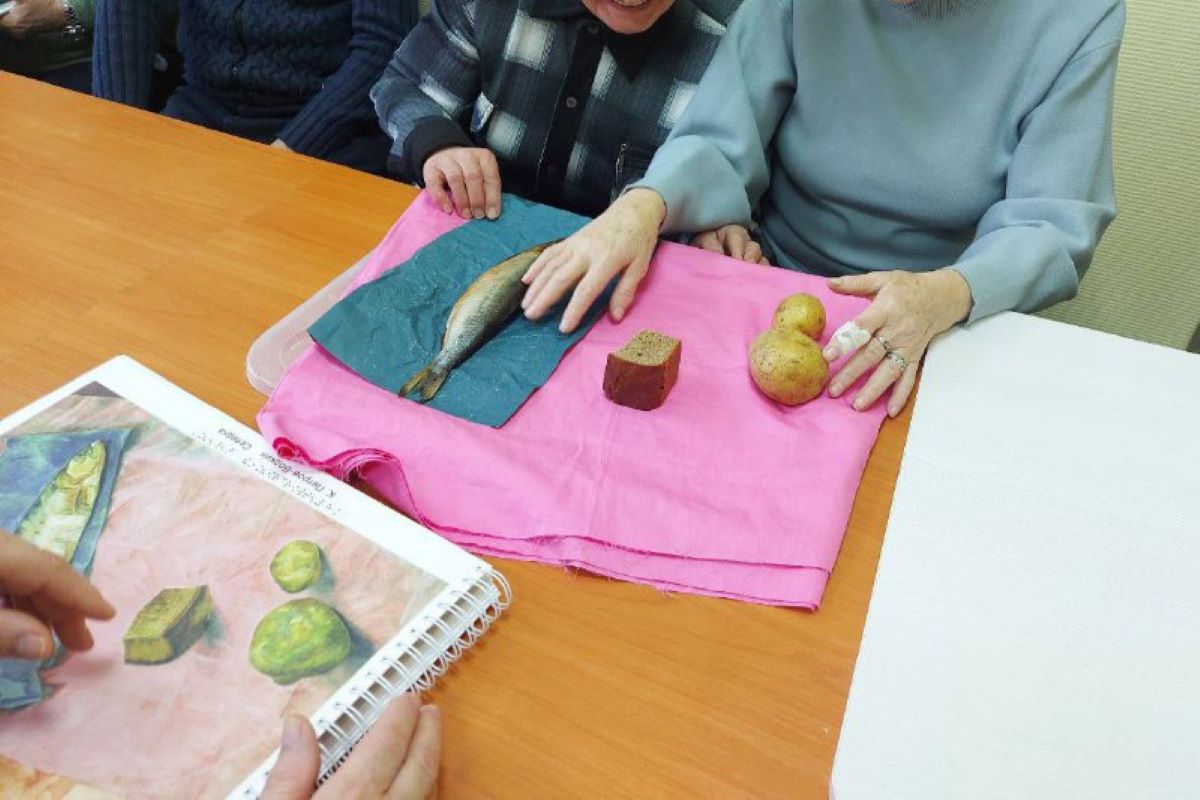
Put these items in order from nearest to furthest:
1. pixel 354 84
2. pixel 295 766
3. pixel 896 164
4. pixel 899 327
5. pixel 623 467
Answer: pixel 295 766 < pixel 623 467 < pixel 899 327 < pixel 896 164 < pixel 354 84

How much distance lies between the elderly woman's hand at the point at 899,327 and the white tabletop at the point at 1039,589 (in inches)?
1.1

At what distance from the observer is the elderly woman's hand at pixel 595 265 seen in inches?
35.0

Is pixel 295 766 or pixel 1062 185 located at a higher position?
pixel 1062 185

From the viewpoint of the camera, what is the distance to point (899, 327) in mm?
854

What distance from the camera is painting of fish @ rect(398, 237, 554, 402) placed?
0.81 m

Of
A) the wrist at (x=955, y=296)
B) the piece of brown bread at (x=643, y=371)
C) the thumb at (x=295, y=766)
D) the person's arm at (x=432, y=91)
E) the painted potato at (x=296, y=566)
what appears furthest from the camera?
the person's arm at (x=432, y=91)

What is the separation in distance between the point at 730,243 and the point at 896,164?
0.76 ft

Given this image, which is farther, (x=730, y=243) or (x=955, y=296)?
(x=730, y=243)

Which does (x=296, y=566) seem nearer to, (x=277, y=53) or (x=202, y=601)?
(x=202, y=601)

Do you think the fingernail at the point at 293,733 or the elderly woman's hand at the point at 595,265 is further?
the elderly woman's hand at the point at 595,265

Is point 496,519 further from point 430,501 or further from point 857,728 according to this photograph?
point 857,728

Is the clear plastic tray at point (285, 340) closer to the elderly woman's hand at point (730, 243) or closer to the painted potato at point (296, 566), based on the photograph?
the painted potato at point (296, 566)

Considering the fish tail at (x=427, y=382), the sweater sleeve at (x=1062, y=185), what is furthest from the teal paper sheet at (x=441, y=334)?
the sweater sleeve at (x=1062, y=185)

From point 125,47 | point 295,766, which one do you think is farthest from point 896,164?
point 125,47
